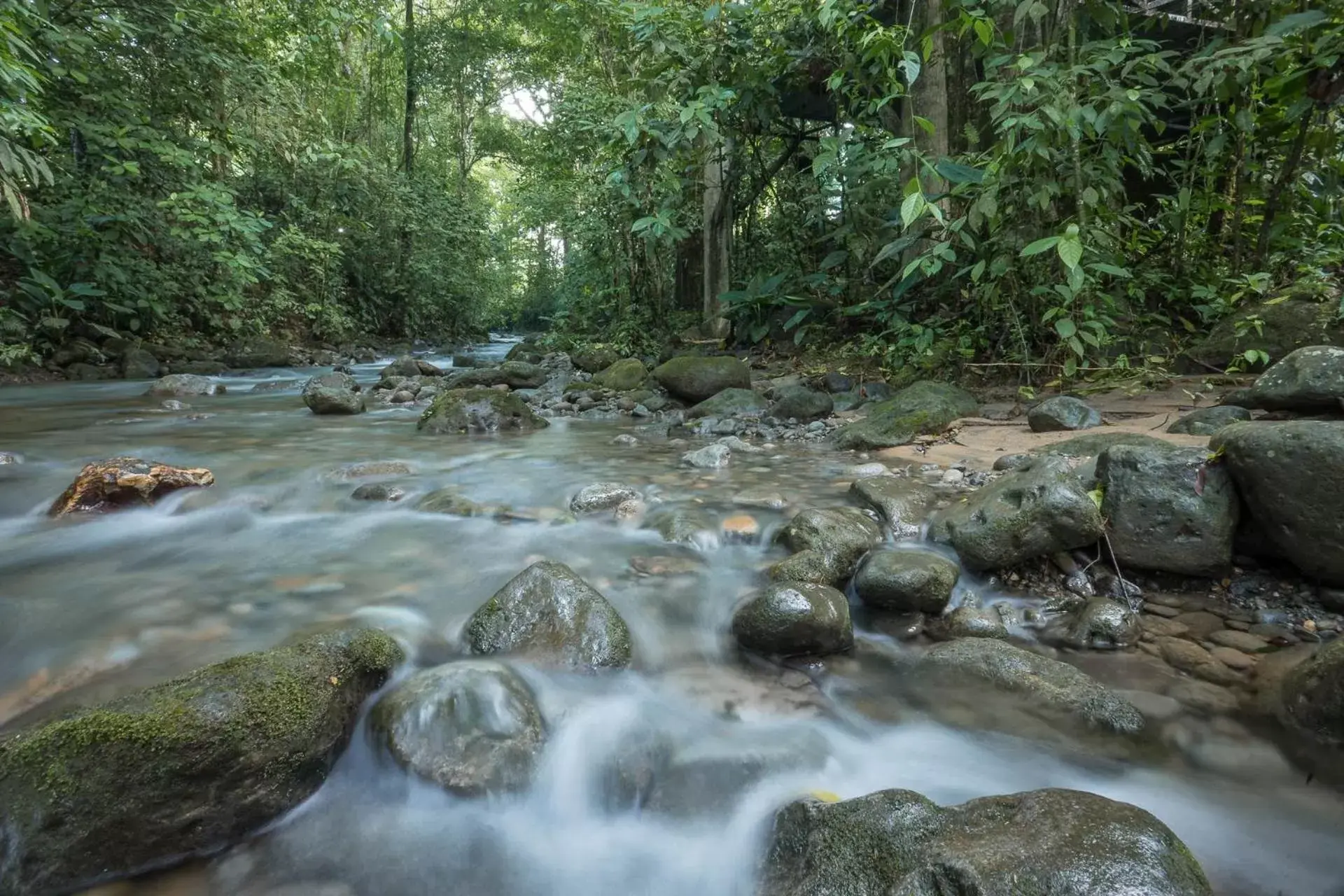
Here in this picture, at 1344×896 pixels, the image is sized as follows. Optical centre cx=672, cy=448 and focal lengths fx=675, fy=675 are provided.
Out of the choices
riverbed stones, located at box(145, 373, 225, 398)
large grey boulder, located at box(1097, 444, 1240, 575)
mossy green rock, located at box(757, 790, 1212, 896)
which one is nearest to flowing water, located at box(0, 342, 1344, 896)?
mossy green rock, located at box(757, 790, 1212, 896)

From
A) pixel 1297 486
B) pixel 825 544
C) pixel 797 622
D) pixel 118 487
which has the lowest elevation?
pixel 797 622

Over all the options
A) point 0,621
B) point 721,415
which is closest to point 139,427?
point 0,621

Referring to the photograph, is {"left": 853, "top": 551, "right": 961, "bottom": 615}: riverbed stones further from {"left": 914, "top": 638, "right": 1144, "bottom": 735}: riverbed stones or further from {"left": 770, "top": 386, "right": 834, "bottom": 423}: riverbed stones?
{"left": 770, "top": 386, "right": 834, "bottom": 423}: riverbed stones

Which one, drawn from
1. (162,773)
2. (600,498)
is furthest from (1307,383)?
(162,773)

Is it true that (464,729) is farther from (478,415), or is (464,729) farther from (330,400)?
(330,400)

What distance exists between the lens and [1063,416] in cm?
451

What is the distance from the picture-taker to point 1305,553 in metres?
2.48

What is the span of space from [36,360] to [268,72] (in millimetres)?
4950

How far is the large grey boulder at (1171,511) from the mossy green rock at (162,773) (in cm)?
298

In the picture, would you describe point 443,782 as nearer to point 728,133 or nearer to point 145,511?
point 145,511

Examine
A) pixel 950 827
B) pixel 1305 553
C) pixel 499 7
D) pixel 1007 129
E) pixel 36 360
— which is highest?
A: pixel 499 7

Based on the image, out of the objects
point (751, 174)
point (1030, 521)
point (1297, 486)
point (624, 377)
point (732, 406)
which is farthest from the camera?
point (751, 174)

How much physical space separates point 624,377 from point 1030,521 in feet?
21.0

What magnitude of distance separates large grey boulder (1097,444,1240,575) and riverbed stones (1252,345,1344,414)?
90cm
